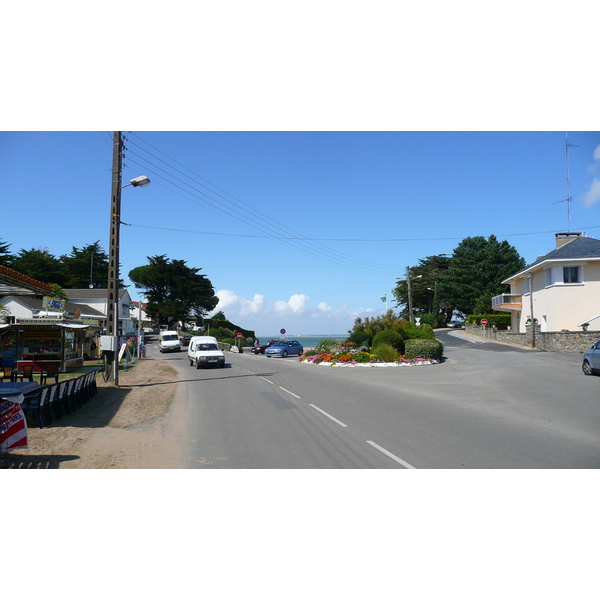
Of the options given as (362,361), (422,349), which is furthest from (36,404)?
(422,349)

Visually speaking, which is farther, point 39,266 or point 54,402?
point 39,266

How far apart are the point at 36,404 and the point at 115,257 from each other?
28.3 ft

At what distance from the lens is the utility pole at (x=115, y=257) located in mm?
17203

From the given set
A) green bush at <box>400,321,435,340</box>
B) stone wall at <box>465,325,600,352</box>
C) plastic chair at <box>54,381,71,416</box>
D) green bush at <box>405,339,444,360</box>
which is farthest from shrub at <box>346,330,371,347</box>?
plastic chair at <box>54,381,71,416</box>

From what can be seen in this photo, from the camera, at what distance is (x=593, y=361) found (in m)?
18.6

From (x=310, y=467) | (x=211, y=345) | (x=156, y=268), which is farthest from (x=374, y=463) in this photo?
(x=156, y=268)

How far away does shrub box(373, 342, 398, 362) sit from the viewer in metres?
Result: 28.6

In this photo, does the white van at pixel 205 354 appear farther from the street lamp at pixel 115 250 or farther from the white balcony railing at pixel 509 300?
the white balcony railing at pixel 509 300

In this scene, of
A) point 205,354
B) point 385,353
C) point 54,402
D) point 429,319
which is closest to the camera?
point 54,402

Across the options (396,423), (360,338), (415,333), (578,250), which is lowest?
(396,423)

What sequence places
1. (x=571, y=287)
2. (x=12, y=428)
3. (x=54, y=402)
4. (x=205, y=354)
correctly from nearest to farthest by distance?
1. (x=12, y=428)
2. (x=54, y=402)
3. (x=205, y=354)
4. (x=571, y=287)

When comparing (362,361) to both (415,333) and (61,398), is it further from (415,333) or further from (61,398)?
(61,398)

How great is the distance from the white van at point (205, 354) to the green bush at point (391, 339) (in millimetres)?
10402

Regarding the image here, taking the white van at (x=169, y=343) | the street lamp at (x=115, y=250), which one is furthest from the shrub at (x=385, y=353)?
the white van at (x=169, y=343)
